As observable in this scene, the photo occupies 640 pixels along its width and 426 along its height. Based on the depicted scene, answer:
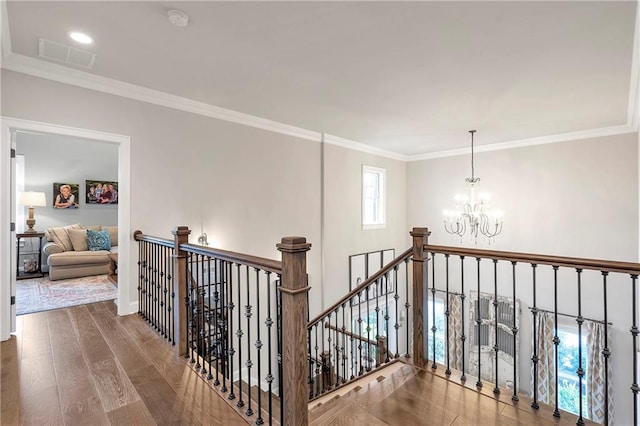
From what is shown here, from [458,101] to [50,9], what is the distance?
410cm

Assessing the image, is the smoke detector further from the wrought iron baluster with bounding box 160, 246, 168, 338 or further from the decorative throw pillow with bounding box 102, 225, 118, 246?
the decorative throw pillow with bounding box 102, 225, 118, 246

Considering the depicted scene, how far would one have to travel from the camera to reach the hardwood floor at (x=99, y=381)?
69.8 inches

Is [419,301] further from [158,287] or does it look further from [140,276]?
[140,276]

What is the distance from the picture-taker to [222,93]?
12.1 feet

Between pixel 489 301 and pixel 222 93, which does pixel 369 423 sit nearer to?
pixel 222 93

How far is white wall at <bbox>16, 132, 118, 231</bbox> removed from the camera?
6.12 meters

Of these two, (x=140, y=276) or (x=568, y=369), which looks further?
(x=568, y=369)

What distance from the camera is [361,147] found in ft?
20.8

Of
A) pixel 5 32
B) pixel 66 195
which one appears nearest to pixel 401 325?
pixel 5 32

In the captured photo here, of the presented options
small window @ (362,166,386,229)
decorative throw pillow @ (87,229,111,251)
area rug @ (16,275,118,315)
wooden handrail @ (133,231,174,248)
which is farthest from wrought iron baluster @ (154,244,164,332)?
small window @ (362,166,386,229)

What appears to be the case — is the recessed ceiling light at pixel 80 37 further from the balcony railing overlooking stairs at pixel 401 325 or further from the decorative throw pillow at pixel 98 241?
the decorative throw pillow at pixel 98 241

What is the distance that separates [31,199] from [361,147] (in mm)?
6299

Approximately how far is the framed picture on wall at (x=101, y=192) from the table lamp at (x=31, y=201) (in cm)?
95

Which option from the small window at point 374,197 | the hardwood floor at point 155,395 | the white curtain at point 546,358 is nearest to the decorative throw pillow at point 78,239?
the hardwood floor at point 155,395
